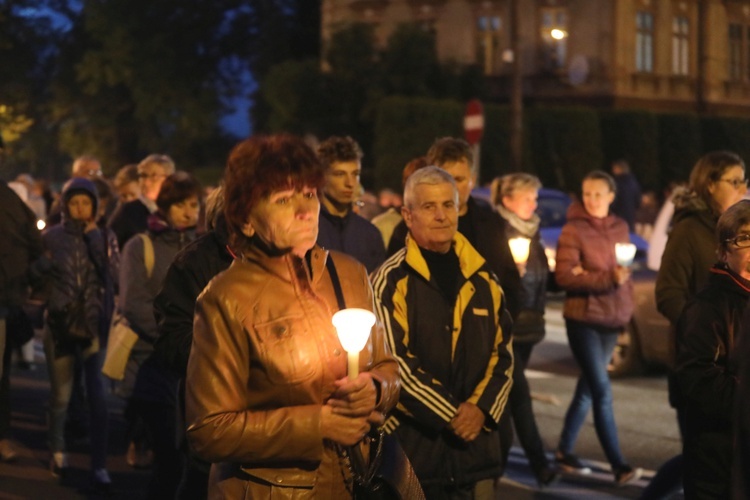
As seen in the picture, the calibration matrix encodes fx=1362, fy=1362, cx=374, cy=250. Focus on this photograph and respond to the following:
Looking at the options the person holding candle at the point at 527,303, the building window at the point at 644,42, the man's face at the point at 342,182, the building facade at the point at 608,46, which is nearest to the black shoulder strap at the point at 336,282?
the man's face at the point at 342,182

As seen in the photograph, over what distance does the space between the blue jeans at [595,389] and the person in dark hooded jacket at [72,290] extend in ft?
9.98

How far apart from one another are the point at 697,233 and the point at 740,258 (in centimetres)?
192

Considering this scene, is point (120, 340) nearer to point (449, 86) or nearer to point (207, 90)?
point (449, 86)

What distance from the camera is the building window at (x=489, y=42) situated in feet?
138

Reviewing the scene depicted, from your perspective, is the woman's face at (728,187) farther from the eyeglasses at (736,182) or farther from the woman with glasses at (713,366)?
the woman with glasses at (713,366)

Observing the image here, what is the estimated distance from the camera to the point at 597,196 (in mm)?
9008

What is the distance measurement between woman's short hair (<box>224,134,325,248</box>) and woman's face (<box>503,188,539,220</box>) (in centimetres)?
484

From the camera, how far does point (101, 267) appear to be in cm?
877

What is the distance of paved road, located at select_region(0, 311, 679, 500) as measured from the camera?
8.48 m

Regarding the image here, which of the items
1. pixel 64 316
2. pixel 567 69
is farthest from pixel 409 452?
pixel 567 69

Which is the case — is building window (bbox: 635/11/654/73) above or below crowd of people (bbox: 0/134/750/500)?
above

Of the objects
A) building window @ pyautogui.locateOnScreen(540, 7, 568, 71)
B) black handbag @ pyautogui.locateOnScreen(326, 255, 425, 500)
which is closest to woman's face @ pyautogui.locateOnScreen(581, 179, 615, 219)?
black handbag @ pyautogui.locateOnScreen(326, 255, 425, 500)

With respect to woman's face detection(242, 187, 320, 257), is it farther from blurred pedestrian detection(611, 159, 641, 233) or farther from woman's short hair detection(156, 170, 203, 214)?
blurred pedestrian detection(611, 159, 641, 233)

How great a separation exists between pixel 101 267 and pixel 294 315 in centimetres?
515
